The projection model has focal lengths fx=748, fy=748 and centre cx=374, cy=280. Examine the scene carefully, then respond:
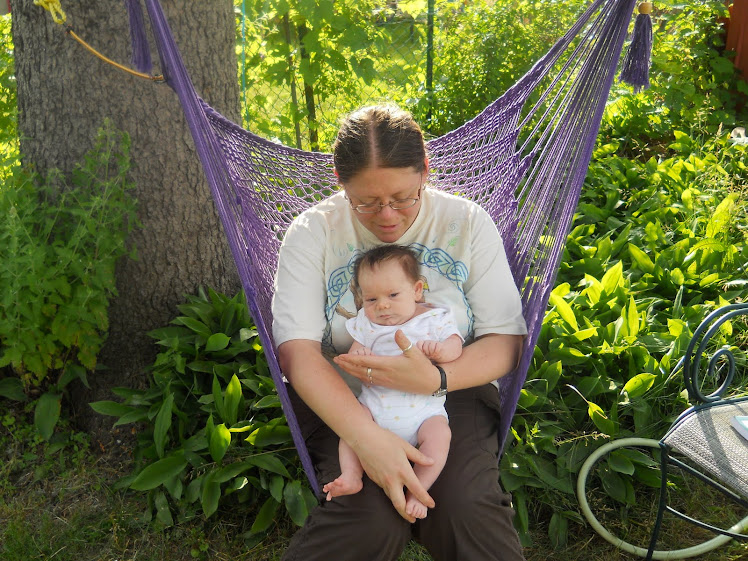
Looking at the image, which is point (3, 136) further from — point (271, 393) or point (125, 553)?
point (125, 553)

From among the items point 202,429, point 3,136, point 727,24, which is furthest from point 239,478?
point 727,24

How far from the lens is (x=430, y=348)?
1596 millimetres

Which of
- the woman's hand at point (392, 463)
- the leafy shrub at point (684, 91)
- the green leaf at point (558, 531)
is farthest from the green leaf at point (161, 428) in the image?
the leafy shrub at point (684, 91)

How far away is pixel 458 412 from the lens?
5.43 ft

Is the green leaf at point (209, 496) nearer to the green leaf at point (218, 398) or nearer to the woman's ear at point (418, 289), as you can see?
the green leaf at point (218, 398)

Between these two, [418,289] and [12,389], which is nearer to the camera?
[418,289]

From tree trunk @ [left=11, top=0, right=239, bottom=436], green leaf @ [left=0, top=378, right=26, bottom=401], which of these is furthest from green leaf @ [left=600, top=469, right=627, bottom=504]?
green leaf @ [left=0, top=378, right=26, bottom=401]

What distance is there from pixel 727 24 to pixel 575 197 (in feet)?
10.4

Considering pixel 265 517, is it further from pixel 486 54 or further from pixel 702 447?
pixel 486 54

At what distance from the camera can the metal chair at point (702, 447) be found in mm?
1641

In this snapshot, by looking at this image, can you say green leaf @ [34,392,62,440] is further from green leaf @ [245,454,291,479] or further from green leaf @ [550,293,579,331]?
green leaf @ [550,293,579,331]

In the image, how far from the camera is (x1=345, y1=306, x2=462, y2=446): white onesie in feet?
5.09

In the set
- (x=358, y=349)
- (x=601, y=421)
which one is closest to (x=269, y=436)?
(x=358, y=349)

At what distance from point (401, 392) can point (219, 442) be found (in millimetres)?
654
